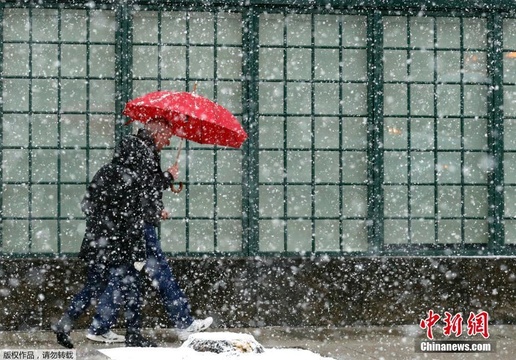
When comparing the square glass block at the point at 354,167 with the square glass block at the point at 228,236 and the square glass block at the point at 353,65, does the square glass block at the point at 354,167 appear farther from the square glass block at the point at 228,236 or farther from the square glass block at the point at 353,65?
the square glass block at the point at 228,236

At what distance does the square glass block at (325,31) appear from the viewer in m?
13.0

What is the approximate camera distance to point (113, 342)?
11047 millimetres

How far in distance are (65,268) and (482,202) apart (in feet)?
15.5

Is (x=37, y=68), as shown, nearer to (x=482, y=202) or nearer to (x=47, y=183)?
(x=47, y=183)

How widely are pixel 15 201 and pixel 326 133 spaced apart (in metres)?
3.49

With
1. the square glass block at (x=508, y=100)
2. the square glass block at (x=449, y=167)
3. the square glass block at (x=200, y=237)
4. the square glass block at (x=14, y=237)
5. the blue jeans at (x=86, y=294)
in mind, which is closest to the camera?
the blue jeans at (x=86, y=294)

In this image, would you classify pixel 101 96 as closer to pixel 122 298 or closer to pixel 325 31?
pixel 325 31

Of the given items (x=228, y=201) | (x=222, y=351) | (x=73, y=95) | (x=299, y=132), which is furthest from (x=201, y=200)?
(x=222, y=351)

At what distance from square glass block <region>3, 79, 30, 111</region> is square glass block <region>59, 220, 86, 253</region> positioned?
4.36 ft

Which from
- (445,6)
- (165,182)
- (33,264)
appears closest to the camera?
(165,182)

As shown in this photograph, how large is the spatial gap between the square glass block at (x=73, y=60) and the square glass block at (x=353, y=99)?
9.15 ft

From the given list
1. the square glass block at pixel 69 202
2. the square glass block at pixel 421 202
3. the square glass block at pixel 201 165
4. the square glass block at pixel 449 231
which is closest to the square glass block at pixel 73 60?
the square glass block at pixel 69 202

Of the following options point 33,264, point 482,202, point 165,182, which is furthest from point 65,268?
point 482,202

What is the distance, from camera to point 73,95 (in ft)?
41.7
